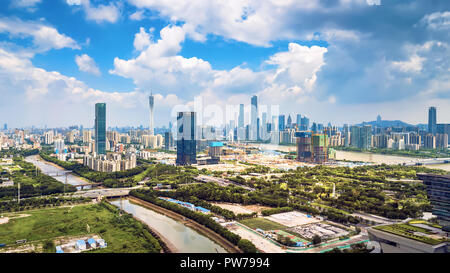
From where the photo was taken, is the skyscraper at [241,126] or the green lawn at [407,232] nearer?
the green lawn at [407,232]

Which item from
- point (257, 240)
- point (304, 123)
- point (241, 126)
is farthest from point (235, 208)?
point (304, 123)

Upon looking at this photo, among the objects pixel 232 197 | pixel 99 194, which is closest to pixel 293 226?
pixel 232 197

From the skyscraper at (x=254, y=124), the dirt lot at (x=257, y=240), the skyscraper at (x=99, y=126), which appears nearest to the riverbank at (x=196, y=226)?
the dirt lot at (x=257, y=240)

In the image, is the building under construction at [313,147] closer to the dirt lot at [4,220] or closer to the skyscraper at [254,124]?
the skyscraper at [254,124]

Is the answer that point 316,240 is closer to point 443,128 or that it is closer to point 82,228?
point 82,228

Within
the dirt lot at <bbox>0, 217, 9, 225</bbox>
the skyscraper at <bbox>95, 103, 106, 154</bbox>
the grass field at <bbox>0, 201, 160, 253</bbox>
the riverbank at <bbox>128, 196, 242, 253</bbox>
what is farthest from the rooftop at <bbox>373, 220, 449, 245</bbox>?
the skyscraper at <bbox>95, 103, 106, 154</bbox>

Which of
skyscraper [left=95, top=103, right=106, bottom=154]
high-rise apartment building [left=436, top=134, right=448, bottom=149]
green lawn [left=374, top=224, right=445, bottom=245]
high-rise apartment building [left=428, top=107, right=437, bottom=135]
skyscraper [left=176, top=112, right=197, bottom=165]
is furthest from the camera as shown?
high-rise apartment building [left=428, top=107, right=437, bottom=135]

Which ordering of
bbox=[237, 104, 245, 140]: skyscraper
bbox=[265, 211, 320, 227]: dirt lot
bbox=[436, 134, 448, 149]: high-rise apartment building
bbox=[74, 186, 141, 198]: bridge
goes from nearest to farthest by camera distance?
bbox=[265, 211, 320, 227]: dirt lot, bbox=[74, 186, 141, 198]: bridge, bbox=[436, 134, 448, 149]: high-rise apartment building, bbox=[237, 104, 245, 140]: skyscraper

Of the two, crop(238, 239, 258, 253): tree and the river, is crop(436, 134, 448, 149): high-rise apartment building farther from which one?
crop(238, 239, 258, 253): tree
